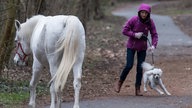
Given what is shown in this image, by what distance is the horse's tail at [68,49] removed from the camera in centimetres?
867

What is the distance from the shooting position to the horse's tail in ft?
28.5

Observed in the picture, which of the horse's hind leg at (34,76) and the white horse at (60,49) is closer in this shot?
the white horse at (60,49)

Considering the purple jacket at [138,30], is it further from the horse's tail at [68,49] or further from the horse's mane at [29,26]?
the horse's tail at [68,49]

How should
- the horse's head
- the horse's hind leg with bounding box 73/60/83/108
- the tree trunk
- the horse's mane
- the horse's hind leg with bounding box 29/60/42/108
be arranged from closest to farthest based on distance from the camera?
the horse's hind leg with bounding box 73/60/83/108, the horse's hind leg with bounding box 29/60/42/108, the horse's mane, the horse's head, the tree trunk

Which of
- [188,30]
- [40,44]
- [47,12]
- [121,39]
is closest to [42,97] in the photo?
[40,44]

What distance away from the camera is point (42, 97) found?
11.3 metres

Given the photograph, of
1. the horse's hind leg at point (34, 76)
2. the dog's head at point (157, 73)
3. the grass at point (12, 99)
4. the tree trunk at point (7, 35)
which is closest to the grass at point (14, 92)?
the grass at point (12, 99)

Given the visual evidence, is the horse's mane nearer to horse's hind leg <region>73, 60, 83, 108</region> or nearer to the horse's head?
the horse's head

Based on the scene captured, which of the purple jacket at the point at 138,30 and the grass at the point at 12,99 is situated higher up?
the purple jacket at the point at 138,30

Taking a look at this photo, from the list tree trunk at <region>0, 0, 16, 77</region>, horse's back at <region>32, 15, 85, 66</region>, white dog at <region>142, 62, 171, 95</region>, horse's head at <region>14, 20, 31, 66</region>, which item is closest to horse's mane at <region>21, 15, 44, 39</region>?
horse's head at <region>14, 20, 31, 66</region>

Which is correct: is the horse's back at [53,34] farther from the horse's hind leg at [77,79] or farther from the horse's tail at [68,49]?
the horse's hind leg at [77,79]

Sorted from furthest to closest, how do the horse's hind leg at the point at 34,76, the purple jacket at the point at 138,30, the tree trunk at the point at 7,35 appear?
the tree trunk at the point at 7,35 < the purple jacket at the point at 138,30 < the horse's hind leg at the point at 34,76

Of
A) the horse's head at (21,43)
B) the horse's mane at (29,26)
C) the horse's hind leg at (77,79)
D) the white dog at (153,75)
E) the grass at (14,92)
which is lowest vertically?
the grass at (14,92)

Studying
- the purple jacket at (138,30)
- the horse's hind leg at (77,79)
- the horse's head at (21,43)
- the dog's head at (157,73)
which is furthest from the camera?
the purple jacket at (138,30)
